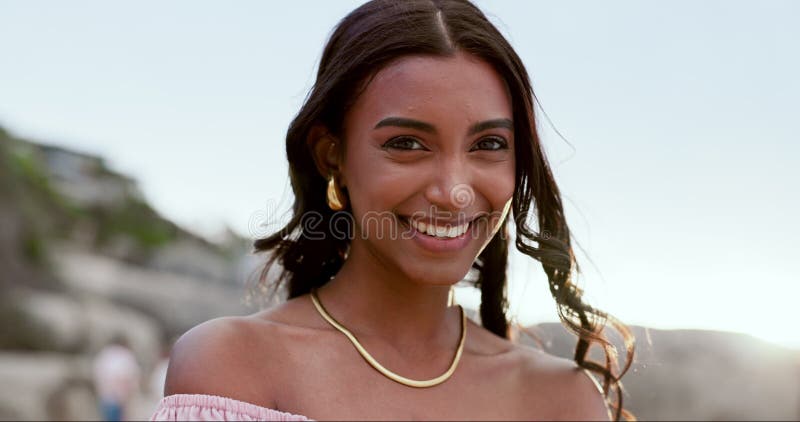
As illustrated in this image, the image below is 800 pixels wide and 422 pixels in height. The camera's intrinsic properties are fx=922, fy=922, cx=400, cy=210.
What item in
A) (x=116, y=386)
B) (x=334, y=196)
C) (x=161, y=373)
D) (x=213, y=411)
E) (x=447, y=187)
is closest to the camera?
(x=213, y=411)

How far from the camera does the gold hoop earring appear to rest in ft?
9.14

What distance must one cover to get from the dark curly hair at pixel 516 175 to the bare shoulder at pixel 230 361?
0.46m

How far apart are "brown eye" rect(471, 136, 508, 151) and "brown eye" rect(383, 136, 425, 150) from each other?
169 millimetres

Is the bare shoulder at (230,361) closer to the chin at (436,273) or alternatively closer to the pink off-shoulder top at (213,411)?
the pink off-shoulder top at (213,411)

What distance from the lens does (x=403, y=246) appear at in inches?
101

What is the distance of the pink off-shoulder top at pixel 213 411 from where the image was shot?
93.4 inches

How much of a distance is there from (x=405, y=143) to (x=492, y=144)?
0.26m

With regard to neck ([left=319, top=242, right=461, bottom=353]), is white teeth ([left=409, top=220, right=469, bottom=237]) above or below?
above

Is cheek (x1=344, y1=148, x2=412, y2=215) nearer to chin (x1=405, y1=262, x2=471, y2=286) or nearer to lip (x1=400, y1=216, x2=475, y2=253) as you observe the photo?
lip (x1=400, y1=216, x2=475, y2=253)

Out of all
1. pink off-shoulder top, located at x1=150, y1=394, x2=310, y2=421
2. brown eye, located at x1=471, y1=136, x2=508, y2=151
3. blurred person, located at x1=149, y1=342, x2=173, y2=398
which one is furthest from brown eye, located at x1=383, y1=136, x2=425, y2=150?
blurred person, located at x1=149, y1=342, x2=173, y2=398

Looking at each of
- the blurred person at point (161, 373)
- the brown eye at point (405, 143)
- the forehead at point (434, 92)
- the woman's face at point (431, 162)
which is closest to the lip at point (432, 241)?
the woman's face at point (431, 162)

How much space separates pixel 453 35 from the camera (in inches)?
104

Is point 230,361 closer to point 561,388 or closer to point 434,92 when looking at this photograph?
point 434,92

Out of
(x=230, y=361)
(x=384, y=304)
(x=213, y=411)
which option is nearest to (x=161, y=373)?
(x=384, y=304)
